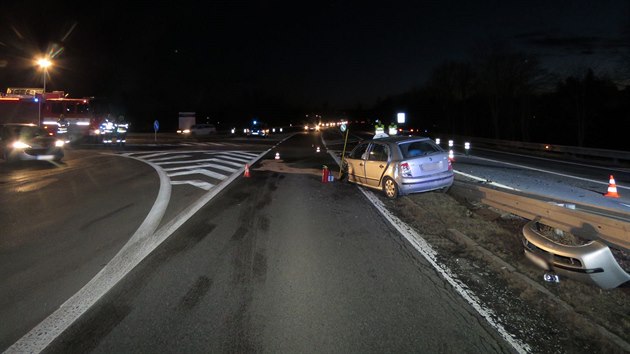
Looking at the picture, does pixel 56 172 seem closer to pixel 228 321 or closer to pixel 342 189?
pixel 342 189

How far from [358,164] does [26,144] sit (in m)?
13.3

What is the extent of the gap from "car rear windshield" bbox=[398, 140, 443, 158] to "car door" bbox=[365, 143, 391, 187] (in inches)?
18.5

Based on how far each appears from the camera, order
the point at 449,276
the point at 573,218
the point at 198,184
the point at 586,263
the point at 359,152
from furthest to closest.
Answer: the point at 198,184 < the point at 359,152 < the point at 573,218 < the point at 449,276 < the point at 586,263

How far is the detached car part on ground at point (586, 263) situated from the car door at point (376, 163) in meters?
6.27

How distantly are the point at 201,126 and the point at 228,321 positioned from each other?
57299 mm

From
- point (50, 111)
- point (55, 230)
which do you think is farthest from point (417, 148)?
point (50, 111)

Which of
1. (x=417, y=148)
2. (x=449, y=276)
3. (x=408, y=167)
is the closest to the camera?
(x=449, y=276)

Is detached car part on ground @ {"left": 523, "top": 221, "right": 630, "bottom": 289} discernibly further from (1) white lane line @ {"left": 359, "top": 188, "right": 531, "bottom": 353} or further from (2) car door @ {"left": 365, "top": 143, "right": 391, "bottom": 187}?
(2) car door @ {"left": 365, "top": 143, "right": 391, "bottom": 187}

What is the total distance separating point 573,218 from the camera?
657cm

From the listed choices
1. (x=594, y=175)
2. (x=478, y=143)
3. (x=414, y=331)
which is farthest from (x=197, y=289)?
(x=478, y=143)

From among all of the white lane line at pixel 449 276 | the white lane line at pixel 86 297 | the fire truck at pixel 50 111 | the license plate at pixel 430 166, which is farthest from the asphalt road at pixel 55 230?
the fire truck at pixel 50 111

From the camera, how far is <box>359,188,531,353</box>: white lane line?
4.29 meters

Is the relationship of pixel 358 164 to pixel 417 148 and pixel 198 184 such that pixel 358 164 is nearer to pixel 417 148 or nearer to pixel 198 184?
pixel 417 148

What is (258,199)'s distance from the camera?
38.9 ft
